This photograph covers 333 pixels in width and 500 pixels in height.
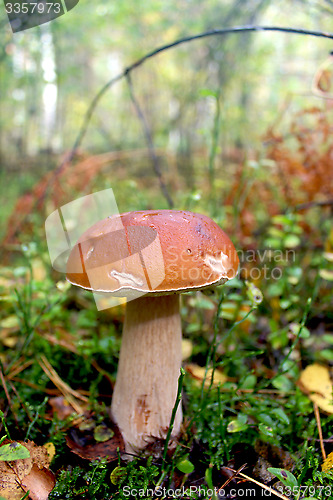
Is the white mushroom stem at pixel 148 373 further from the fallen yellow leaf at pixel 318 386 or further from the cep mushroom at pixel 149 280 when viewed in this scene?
the fallen yellow leaf at pixel 318 386

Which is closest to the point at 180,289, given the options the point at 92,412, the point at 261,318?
the point at 92,412

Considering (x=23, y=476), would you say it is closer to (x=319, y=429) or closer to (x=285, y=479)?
(x=285, y=479)

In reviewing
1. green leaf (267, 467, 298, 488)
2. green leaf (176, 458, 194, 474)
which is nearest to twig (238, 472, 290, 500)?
green leaf (267, 467, 298, 488)

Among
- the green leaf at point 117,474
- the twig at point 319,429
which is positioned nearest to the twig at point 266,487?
the twig at point 319,429

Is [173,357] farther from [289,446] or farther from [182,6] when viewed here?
[182,6]

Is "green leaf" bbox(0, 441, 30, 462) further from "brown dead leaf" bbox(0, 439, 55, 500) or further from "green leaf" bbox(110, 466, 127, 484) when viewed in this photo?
"green leaf" bbox(110, 466, 127, 484)

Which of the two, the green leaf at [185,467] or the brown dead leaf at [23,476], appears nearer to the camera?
the brown dead leaf at [23,476]
